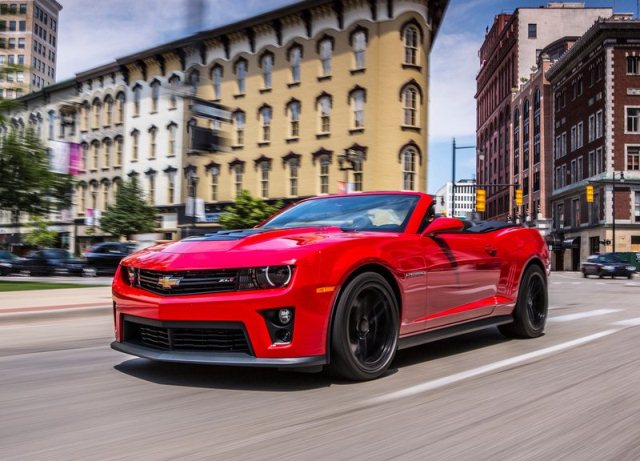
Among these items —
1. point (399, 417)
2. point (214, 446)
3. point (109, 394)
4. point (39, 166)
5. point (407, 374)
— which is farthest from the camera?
point (39, 166)

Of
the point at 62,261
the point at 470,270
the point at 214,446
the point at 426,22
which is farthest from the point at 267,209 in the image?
the point at 214,446

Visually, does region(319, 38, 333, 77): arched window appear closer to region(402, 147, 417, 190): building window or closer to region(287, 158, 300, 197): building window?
region(287, 158, 300, 197): building window

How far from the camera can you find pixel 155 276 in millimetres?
4223

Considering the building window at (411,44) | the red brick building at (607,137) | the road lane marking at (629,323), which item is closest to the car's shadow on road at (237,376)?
the road lane marking at (629,323)

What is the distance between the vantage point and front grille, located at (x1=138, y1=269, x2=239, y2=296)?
3.93 metres

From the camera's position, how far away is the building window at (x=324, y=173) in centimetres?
3572

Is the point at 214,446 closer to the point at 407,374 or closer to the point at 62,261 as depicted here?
the point at 407,374

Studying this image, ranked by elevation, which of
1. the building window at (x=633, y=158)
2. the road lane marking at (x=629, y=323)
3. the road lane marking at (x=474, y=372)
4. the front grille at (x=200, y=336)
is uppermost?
the building window at (x=633, y=158)

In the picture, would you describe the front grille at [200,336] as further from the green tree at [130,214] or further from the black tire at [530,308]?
the green tree at [130,214]

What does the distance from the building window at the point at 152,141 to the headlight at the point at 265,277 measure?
43260 mm

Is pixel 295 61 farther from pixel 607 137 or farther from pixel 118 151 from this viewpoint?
pixel 607 137

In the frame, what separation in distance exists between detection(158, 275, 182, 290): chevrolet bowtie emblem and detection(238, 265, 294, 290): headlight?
44 centimetres

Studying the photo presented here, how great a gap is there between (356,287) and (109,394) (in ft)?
5.58

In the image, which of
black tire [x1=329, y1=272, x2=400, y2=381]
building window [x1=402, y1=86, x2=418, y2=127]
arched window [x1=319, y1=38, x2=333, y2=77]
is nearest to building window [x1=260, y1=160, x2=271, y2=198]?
arched window [x1=319, y1=38, x2=333, y2=77]
